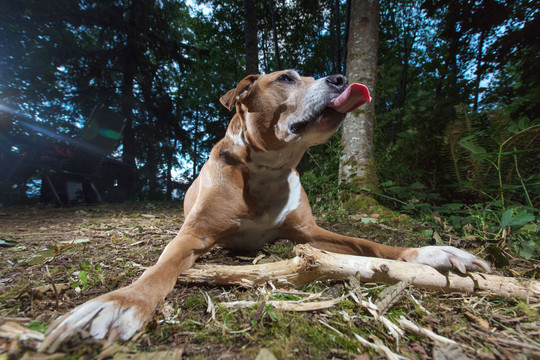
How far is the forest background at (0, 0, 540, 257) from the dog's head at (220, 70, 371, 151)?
1.55m

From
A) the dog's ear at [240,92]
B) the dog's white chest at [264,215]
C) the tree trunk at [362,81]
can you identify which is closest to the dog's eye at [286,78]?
the dog's ear at [240,92]

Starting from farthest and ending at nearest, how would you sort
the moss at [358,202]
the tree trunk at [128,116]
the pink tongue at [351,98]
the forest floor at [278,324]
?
the tree trunk at [128,116], the moss at [358,202], the pink tongue at [351,98], the forest floor at [278,324]

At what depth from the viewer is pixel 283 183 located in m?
2.05

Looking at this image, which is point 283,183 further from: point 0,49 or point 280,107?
point 0,49

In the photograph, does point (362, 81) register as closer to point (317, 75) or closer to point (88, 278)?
point (88, 278)

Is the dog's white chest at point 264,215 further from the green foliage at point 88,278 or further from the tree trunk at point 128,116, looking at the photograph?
the tree trunk at point 128,116

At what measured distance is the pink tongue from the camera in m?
1.60

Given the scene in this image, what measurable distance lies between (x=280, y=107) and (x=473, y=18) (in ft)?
17.3

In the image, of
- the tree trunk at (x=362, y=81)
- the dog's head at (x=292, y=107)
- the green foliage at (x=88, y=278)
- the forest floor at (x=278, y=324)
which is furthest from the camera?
the tree trunk at (x=362, y=81)

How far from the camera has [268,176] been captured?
6.45ft

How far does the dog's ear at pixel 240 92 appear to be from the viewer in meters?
2.00

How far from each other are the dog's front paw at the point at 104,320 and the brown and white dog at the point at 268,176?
0.34 m

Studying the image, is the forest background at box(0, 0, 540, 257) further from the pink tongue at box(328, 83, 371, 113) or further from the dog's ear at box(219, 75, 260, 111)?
the dog's ear at box(219, 75, 260, 111)

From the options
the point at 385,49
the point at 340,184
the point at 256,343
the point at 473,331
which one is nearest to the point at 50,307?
the point at 256,343
